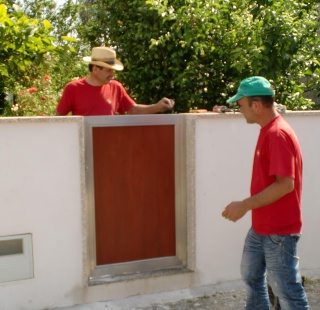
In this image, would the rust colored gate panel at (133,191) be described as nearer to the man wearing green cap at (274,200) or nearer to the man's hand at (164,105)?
the man's hand at (164,105)

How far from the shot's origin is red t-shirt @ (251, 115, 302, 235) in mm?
2930

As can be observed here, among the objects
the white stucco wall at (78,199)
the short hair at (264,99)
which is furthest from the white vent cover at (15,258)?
the short hair at (264,99)

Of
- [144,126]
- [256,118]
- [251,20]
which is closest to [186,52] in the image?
[251,20]

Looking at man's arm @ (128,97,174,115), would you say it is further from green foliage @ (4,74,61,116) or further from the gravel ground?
green foliage @ (4,74,61,116)

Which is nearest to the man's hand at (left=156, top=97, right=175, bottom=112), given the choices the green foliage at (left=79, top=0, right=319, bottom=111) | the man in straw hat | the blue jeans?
the man in straw hat

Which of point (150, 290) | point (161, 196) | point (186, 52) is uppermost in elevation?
point (186, 52)

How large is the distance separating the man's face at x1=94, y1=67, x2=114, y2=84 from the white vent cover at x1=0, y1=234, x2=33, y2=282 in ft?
4.59

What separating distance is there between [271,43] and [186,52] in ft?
4.02

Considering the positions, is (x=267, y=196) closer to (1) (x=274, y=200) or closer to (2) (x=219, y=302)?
(1) (x=274, y=200)

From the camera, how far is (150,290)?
4285mm

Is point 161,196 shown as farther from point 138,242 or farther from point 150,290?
point 150,290

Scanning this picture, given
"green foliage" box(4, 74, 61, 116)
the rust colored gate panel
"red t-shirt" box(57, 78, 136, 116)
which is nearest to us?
the rust colored gate panel

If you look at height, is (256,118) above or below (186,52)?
below

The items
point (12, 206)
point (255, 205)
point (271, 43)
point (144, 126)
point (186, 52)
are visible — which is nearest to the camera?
point (255, 205)
